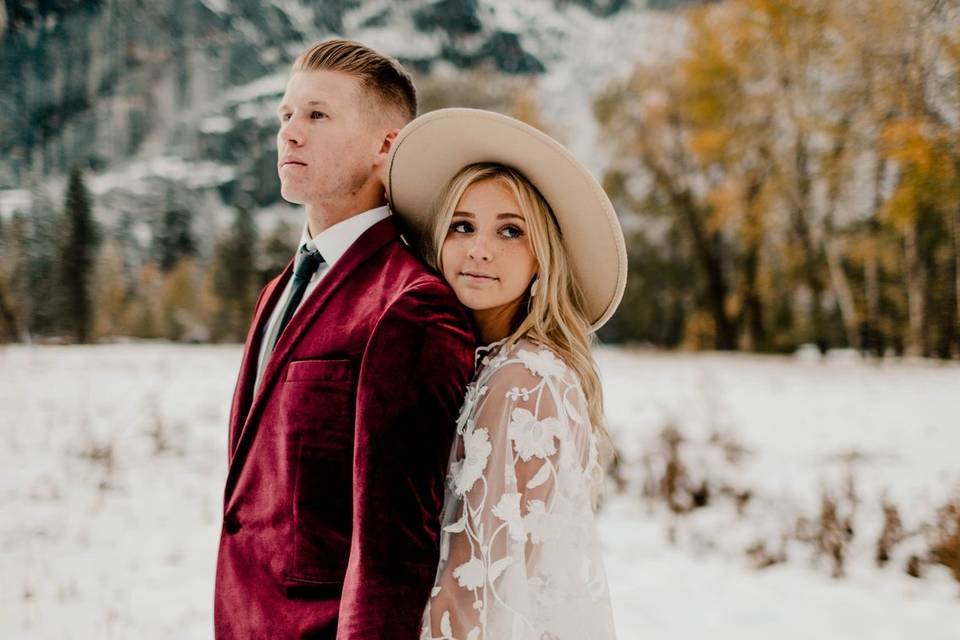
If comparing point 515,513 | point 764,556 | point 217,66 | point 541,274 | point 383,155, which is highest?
point 217,66

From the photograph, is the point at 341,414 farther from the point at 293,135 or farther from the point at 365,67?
the point at 365,67

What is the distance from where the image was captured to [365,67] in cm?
127

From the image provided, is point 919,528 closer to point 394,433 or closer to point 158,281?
A: point 394,433

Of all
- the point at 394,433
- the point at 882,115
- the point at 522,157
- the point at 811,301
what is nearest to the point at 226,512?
the point at 394,433

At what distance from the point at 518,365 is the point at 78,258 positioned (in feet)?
16.3

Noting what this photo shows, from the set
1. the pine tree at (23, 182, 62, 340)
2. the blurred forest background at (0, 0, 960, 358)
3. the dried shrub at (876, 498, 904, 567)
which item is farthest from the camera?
the pine tree at (23, 182, 62, 340)

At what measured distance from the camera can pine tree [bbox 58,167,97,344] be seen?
482 cm

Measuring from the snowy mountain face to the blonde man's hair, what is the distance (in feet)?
11.3

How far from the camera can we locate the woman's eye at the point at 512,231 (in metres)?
1.25

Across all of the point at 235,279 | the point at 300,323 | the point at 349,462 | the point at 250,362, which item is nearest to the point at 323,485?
the point at 349,462

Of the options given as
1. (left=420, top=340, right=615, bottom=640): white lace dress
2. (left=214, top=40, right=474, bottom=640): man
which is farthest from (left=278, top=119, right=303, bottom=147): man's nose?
(left=420, top=340, right=615, bottom=640): white lace dress

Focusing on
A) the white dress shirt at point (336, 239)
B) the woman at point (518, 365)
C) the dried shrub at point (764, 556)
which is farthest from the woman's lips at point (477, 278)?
the dried shrub at point (764, 556)

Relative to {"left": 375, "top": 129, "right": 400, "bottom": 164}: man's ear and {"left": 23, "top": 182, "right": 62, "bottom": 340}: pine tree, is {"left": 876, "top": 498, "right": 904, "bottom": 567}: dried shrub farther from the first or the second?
{"left": 23, "top": 182, "right": 62, "bottom": 340}: pine tree

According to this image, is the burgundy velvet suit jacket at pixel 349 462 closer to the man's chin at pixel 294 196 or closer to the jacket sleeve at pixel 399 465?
the jacket sleeve at pixel 399 465
